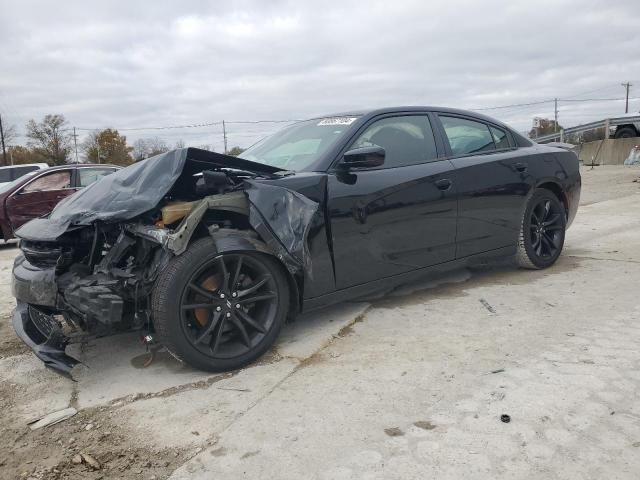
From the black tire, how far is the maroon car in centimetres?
1848

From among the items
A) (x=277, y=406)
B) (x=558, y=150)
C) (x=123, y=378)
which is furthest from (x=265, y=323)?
(x=558, y=150)

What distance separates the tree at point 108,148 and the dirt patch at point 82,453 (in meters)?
63.8

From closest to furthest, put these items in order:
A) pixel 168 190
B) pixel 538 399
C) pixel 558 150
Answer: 1. pixel 538 399
2. pixel 168 190
3. pixel 558 150

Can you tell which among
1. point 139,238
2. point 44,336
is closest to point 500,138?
point 139,238

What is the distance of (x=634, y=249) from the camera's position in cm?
562

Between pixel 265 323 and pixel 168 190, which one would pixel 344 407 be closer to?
pixel 265 323

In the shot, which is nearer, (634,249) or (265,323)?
(265,323)

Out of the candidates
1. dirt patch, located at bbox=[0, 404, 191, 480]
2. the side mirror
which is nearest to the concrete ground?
dirt patch, located at bbox=[0, 404, 191, 480]

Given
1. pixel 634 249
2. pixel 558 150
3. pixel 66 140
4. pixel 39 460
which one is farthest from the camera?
pixel 66 140

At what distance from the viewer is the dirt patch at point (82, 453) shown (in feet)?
7.13

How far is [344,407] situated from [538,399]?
931mm

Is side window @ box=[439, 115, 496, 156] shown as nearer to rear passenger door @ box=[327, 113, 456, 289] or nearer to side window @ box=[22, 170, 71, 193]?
rear passenger door @ box=[327, 113, 456, 289]

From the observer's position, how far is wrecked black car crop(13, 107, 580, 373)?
286 cm

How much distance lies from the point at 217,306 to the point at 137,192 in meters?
0.84
